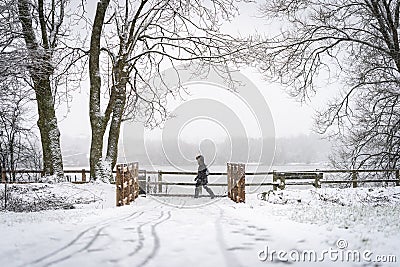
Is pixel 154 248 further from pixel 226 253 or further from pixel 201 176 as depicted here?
pixel 201 176

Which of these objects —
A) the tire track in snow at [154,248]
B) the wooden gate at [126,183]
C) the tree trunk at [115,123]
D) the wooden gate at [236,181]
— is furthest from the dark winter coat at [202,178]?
the tire track in snow at [154,248]

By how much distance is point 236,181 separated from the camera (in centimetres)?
1308

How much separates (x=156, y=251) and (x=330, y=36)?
13198 mm

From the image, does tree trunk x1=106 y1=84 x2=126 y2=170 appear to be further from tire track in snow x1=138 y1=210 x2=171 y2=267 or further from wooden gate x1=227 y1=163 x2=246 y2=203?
tire track in snow x1=138 y1=210 x2=171 y2=267

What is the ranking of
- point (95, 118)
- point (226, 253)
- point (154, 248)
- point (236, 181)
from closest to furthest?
point (226, 253), point (154, 248), point (236, 181), point (95, 118)

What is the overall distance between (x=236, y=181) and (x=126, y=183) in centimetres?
354

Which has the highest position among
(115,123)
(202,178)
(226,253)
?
(115,123)

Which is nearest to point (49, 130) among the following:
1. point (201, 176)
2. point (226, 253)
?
point (201, 176)

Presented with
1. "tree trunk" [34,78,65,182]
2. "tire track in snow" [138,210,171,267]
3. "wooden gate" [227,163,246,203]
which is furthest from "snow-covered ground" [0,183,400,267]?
"tree trunk" [34,78,65,182]

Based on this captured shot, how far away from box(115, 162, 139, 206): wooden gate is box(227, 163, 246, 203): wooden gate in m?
3.33

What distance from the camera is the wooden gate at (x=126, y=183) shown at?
11.1 m

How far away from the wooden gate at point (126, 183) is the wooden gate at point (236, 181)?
131 inches

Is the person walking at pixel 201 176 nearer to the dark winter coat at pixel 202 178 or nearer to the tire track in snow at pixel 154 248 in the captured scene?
the dark winter coat at pixel 202 178

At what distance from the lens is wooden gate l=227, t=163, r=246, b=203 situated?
12.5 meters
